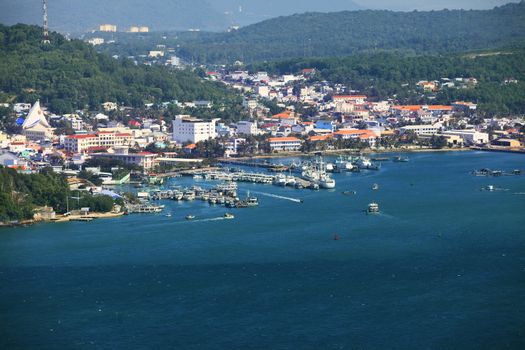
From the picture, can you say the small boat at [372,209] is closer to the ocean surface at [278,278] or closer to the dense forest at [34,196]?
the ocean surface at [278,278]

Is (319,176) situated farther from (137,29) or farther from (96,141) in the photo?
(137,29)

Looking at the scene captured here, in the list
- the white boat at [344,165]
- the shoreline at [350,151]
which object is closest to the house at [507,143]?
the shoreline at [350,151]

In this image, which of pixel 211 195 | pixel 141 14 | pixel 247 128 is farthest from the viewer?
pixel 141 14

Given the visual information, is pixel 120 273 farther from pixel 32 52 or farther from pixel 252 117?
pixel 32 52

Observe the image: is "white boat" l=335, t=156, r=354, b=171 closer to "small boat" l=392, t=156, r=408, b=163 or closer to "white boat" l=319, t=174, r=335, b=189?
"small boat" l=392, t=156, r=408, b=163

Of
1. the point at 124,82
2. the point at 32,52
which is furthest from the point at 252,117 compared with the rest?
the point at 32,52

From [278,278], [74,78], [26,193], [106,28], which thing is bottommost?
[278,278]

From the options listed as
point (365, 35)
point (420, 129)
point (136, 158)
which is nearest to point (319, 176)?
point (136, 158)
